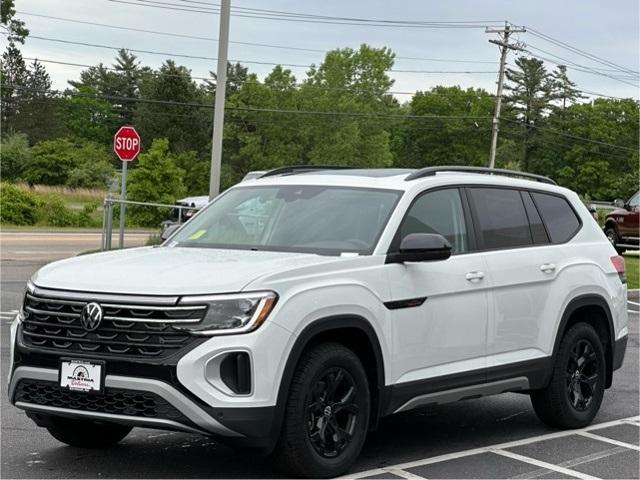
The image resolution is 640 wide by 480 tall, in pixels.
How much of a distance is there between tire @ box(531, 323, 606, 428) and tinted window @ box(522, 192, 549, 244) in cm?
70

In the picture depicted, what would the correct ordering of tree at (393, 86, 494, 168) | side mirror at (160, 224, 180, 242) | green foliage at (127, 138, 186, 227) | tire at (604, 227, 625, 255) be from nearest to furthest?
1. side mirror at (160, 224, 180, 242)
2. tire at (604, 227, 625, 255)
3. green foliage at (127, 138, 186, 227)
4. tree at (393, 86, 494, 168)

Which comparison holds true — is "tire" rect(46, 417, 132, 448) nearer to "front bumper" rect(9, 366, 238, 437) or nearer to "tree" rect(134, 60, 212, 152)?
"front bumper" rect(9, 366, 238, 437)

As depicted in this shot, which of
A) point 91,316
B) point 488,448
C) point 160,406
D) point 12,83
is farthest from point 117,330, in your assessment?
point 12,83

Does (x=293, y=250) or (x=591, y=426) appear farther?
(x=591, y=426)

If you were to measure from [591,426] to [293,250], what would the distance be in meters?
3.03

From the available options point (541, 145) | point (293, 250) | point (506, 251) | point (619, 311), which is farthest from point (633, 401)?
point (541, 145)

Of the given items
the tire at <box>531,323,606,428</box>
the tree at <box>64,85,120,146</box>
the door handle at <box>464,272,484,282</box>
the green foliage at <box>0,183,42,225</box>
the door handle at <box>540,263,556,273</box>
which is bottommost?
the green foliage at <box>0,183,42,225</box>

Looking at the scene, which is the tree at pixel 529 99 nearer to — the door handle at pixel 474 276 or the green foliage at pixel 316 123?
the green foliage at pixel 316 123

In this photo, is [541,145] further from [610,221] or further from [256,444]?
[256,444]

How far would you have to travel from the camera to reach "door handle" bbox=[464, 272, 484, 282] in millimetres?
7323

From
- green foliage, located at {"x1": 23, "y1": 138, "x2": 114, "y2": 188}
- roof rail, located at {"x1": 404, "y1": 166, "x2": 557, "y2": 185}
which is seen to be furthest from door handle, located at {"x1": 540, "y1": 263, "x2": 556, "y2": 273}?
green foliage, located at {"x1": 23, "y1": 138, "x2": 114, "y2": 188}

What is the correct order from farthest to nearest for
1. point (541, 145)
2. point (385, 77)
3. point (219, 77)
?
point (541, 145)
point (385, 77)
point (219, 77)

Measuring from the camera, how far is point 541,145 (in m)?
120

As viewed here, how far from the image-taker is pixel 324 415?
6.26 meters
